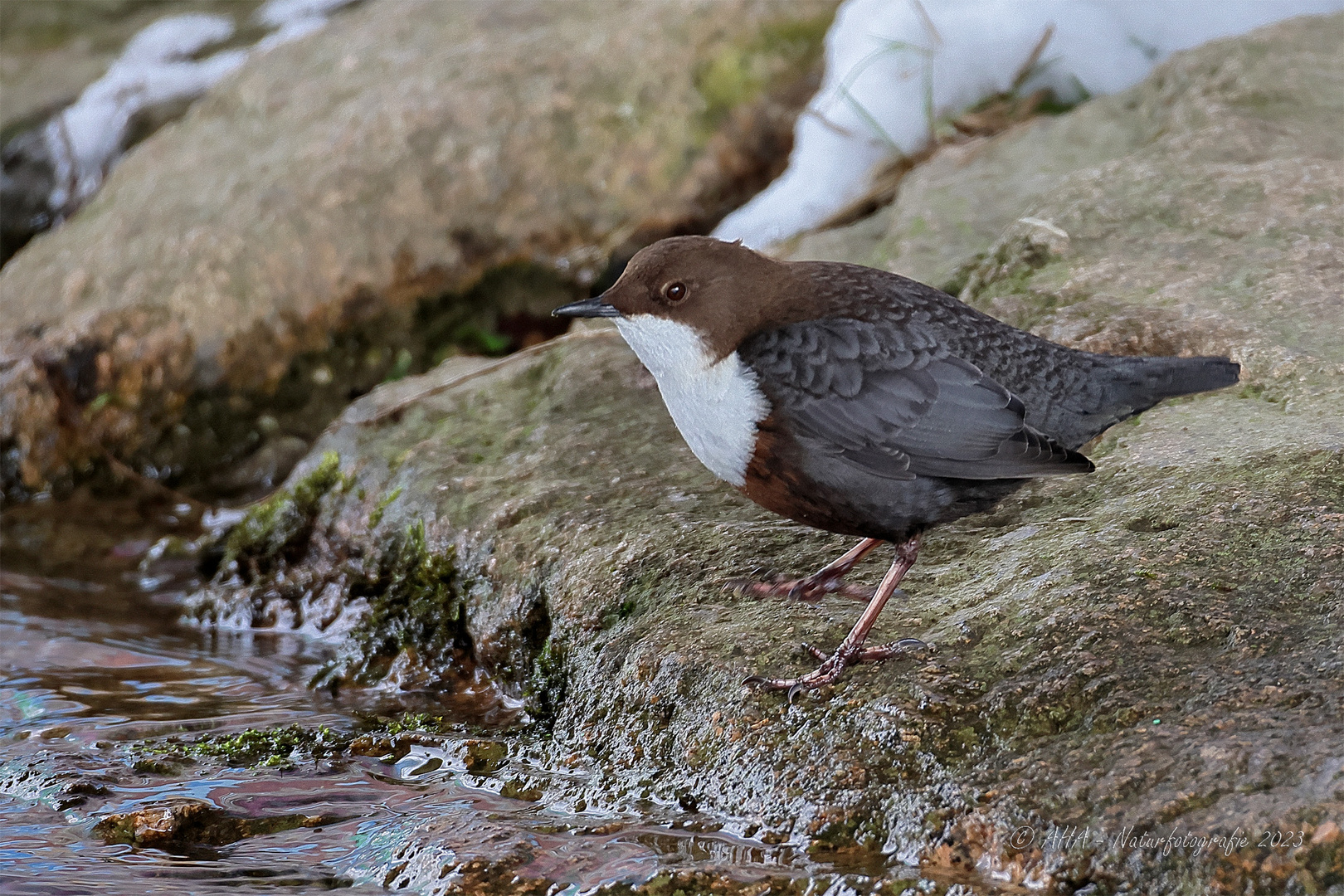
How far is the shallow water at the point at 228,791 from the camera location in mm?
2371

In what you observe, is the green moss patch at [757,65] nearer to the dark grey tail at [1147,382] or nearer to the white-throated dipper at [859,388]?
the white-throated dipper at [859,388]

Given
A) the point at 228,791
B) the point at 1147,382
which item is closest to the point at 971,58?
the point at 1147,382

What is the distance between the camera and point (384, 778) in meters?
2.90

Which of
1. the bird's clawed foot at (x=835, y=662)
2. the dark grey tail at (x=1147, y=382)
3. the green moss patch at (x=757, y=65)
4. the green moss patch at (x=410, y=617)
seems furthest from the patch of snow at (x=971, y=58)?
the bird's clawed foot at (x=835, y=662)

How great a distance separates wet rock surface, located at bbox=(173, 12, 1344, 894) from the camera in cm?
222

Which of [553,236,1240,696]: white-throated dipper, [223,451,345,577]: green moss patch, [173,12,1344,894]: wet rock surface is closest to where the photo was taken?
[173,12,1344,894]: wet rock surface

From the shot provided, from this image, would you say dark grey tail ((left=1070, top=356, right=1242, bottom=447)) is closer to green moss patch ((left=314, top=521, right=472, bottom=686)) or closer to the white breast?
the white breast

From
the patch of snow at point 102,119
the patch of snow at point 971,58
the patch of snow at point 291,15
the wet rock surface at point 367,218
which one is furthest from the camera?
the patch of snow at point 291,15

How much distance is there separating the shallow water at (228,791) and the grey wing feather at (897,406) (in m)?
0.97

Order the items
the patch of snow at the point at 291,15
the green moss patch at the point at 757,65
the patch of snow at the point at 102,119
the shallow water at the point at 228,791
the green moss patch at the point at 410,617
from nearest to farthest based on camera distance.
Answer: the shallow water at the point at 228,791
the green moss patch at the point at 410,617
the green moss patch at the point at 757,65
the patch of snow at the point at 102,119
the patch of snow at the point at 291,15

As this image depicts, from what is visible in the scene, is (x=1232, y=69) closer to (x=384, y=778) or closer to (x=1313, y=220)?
(x=1313, y=220)

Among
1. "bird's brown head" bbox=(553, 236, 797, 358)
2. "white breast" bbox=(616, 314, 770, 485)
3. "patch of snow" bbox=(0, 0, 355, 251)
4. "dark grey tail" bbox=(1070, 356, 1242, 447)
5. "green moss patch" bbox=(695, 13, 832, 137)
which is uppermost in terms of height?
"patch of snow" bbox=(0, 0, 355, 251)

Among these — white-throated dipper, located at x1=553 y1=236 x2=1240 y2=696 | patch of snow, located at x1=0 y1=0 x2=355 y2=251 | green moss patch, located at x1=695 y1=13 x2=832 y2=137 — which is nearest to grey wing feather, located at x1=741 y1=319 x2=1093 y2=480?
white-throated dipper, located at x1=553 y1=236 x2=1240 y2=696

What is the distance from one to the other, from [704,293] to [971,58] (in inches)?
140
